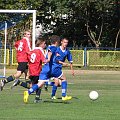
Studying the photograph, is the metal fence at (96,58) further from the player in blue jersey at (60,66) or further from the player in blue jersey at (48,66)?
the player in blue jersey at (48,66)

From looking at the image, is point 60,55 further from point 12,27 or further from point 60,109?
point 12,27

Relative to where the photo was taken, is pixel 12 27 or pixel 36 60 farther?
pixel 12 27

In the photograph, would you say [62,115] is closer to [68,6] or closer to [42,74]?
[42,74]

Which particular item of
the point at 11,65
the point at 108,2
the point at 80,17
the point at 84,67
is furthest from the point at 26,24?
the point at 80,17

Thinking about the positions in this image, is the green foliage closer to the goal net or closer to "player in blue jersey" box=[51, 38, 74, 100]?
the goal net

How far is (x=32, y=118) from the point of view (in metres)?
10.8

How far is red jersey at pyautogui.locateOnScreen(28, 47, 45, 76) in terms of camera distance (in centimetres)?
1477

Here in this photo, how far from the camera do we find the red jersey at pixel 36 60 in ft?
48.5

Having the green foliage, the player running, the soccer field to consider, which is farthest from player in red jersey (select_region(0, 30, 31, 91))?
the green foliage

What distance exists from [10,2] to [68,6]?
16.2 ft

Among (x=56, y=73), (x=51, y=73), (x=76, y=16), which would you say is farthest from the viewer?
(x=76, y=16)

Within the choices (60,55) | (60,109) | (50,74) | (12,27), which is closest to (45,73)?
(50,74)

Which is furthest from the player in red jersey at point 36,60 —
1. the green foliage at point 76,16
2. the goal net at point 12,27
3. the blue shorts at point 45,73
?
the green foliage at point 76,16

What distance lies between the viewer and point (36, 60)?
589 inches
